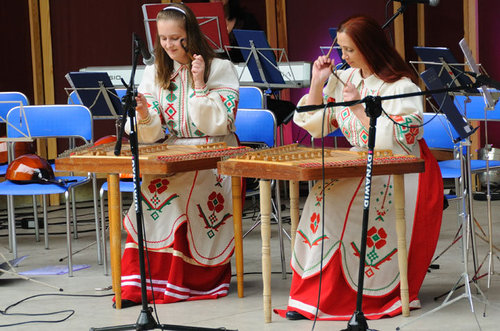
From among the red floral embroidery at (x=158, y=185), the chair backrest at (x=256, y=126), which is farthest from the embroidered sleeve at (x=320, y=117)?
the chair backrest at (x=256, y=126)

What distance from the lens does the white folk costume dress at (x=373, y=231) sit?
136 inches

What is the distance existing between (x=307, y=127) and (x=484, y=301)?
3.37 ft

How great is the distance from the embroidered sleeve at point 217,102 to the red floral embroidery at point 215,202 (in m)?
0.28

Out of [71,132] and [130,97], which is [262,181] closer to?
[130,97]

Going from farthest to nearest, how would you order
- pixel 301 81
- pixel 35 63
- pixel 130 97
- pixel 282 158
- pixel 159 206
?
1. pixel 35 63
2. pixel 301 81
3. pixel 159 206
4. pixel 282 158
5. pixel 130 97

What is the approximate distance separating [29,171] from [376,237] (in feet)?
6.84

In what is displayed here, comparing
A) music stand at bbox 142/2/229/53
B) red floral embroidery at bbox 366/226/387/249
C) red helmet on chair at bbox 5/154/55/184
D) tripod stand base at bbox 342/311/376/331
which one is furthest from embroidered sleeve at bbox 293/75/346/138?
music stand at bbox 142/2/229/53

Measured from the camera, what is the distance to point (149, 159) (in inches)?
133

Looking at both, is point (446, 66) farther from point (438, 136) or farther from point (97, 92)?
point (97, 92)

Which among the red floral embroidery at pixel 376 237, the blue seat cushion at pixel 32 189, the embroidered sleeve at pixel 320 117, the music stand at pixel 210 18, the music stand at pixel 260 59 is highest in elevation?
the music stand at pixel 210 18

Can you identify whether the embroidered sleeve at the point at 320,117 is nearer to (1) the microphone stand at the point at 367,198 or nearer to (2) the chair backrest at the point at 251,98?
(1) the microphone stand at the point at 367,198

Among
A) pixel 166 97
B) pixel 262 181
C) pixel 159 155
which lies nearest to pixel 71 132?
pixel 166 97

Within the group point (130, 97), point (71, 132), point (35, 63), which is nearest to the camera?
point (130, 97)

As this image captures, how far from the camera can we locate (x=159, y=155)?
3502 millimetres
